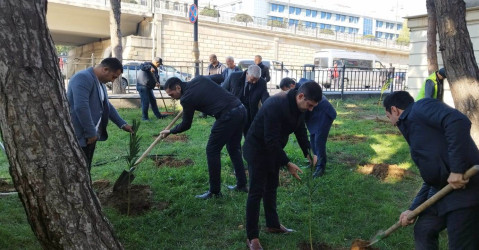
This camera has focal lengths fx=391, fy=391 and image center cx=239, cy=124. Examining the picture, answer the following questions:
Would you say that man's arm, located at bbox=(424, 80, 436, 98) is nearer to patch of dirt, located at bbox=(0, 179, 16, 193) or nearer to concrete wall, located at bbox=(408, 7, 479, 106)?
concrete wall, located at bbox=(408, 7, 479, 106)

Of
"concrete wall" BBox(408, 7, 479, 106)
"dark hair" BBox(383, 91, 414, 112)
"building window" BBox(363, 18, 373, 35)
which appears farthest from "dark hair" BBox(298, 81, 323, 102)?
"building window" BBox(363, 18, 373, 35)

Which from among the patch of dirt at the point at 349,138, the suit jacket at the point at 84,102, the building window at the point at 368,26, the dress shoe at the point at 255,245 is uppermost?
the building window at the point at 368,26

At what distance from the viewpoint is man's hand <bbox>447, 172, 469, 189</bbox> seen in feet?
7.94

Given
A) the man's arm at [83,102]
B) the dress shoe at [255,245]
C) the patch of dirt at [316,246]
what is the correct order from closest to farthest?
1. the dress shoe at [255,245]
2. the patch of dirt at [316,246]
3. the man's arm at [83,102]

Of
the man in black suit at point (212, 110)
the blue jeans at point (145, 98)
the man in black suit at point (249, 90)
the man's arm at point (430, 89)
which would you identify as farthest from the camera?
the blue jeans at point (145, 98)

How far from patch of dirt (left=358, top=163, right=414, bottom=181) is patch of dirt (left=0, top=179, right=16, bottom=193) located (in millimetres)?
4926

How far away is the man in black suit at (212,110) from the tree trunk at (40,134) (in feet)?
7.39

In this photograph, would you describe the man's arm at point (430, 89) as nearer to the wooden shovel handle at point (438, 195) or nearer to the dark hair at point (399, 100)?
the dark hair at point (399, 100)

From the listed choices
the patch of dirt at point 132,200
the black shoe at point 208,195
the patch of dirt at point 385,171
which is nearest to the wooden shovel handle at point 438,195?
the black shoe at point 208,195

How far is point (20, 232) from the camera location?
3656 mm

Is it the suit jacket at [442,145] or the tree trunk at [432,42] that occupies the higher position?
the tree trunk at [432,42]

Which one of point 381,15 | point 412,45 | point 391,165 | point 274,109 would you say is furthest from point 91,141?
point 381,15

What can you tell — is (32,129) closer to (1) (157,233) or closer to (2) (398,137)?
(1) (157,233)

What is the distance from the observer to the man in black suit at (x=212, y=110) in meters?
4.65
